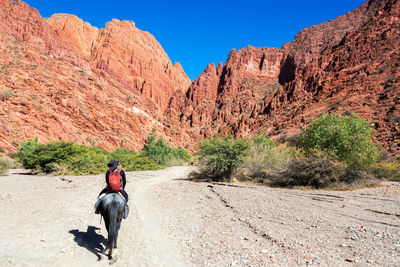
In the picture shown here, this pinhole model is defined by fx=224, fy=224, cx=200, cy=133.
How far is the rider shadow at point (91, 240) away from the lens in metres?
4.28

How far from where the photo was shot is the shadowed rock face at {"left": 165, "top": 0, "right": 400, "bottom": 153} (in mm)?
46594

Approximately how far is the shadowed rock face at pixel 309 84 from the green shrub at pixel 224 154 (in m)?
26.4

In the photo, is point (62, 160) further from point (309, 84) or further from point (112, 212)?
point (309, 84)

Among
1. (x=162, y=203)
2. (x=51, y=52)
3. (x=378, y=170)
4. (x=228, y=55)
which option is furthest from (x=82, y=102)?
Result: (x=228, y=55)

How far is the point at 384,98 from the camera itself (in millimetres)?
43344

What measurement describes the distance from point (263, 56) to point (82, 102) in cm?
11741

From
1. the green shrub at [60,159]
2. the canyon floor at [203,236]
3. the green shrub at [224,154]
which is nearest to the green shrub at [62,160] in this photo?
the green shrub at [60,159]

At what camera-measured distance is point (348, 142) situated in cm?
1525

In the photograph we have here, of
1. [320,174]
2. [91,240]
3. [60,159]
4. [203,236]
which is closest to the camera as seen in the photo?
[91,240]

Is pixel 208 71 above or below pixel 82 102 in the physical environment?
above

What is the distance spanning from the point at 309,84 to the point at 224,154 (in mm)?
70801

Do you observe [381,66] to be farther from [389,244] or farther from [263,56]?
[263,56]

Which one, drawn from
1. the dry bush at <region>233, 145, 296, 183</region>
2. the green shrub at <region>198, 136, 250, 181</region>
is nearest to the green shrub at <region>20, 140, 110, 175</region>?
the green shrub at <region>198, 136, 250, 181</region>

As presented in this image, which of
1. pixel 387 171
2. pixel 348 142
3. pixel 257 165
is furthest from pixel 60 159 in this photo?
pixel 387 171
